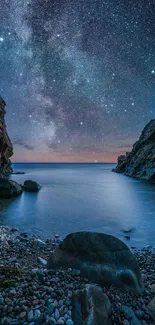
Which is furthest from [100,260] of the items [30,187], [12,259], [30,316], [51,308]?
[30,187]

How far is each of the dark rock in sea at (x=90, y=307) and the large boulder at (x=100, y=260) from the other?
0.86 meters

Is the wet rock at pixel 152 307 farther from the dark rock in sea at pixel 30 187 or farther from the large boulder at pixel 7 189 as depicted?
the dark rock in sea at pixel 30 187

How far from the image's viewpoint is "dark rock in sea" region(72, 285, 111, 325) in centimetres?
229

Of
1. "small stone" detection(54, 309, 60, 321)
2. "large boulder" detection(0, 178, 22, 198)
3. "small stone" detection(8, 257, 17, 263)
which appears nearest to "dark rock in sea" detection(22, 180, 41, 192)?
"large boulder" detection(0, 178, 22, 198)

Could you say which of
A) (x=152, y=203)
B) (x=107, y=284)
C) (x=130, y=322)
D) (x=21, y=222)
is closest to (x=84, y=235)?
(x=107, y=284)

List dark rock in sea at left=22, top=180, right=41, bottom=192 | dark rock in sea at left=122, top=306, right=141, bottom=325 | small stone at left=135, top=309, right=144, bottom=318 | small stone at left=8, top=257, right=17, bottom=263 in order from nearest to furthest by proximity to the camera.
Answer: dark rock in sea at left=122, top=306, right=141, bottom=325, small stone at left=135, top=309, right=144, bottom=318, small stone at left=8, top=257, right=17, bottom=263, dark rock in sea at left=22, top=180, right=41, bottom=192

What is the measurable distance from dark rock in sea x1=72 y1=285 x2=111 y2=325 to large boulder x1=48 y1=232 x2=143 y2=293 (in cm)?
86

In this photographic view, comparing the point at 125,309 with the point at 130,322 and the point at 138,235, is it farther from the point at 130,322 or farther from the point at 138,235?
the point at 138,235

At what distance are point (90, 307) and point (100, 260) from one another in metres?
1.42

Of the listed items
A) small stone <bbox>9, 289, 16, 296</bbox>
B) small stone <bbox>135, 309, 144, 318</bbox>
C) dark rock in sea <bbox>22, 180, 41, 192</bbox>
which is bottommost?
dark rock in sea <bbox>22, 180, 41, 192</bbox>

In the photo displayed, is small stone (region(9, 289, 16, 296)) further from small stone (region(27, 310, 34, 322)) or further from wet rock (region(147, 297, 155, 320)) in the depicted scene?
wet rock (region(147, 297, 155, 320))

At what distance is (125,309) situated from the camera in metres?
2.73

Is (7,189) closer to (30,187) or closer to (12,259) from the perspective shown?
(30,187)

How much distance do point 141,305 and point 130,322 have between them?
502 mm
